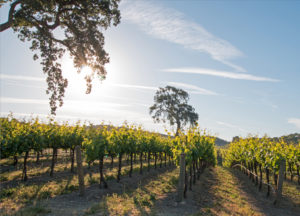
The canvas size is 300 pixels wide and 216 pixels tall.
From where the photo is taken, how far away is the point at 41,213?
7891mm

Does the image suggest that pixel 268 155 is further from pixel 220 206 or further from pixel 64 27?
pixel 64 27

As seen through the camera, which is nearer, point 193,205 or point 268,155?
point 193,205

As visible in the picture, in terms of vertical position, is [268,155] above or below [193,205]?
above

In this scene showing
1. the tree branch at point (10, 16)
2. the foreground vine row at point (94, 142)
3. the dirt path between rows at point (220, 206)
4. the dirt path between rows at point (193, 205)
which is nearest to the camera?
the dirt path between rows at point (193, 205)

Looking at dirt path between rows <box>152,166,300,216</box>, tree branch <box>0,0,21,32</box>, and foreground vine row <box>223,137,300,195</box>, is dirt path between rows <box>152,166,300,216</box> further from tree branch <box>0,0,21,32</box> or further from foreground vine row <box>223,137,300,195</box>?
tree branch <box>0,0,21,32</box>

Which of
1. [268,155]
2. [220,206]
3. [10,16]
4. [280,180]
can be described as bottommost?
[220,206]

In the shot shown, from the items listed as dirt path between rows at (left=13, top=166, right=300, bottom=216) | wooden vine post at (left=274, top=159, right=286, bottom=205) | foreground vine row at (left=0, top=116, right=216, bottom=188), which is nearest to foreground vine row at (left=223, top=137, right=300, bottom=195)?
wooden vine post at (left=274, top=159, right=286, bottom=205)

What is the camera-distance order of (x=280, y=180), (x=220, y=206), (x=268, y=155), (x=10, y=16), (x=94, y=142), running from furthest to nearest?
1. (x=10, y=16)
2. (x=268, y=155)
3. (x=94, y=142)
4. (x=280, y=180)
5. (x=220, y=206)

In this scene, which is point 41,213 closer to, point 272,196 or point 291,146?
point 272,196

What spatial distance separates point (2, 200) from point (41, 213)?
2961mm

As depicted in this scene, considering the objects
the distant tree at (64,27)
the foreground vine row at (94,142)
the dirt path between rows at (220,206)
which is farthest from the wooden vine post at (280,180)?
the distant tree at (64,27)

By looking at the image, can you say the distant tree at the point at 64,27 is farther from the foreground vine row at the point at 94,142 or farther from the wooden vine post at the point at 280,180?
the wooden vine post at the point at 280,180

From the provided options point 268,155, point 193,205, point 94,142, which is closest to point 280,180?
point 268,155

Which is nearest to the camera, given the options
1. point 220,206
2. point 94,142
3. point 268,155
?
point 220,206
